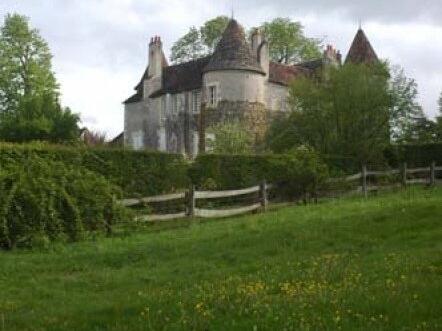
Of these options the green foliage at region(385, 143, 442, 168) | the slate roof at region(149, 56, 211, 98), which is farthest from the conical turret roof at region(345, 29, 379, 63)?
the green foliage at region(385, 143, 442, 168)

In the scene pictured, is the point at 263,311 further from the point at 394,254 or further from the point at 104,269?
the point at 104,269

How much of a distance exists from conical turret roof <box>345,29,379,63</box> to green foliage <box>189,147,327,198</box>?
91.6ft

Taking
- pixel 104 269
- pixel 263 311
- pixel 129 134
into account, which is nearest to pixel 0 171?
pixel 104 269

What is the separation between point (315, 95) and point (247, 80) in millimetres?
12187

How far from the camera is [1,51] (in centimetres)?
5309

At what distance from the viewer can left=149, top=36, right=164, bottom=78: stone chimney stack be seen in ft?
181

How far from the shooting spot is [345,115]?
3347cm

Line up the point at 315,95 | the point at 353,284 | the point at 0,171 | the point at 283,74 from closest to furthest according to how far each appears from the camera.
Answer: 1. the point at 353,284
2. the point at 0,171
3. the point at 315,95
4. the point at 283,74

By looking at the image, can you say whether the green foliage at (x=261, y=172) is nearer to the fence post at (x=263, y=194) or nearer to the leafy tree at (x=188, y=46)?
the fence post at (x=263, y=194)

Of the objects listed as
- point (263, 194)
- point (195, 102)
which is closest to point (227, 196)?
point (263, 194)

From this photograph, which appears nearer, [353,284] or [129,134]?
[353,284]

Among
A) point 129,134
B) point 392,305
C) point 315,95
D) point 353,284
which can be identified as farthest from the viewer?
point 129,134

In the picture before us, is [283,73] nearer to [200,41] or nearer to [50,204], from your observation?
[200,41]

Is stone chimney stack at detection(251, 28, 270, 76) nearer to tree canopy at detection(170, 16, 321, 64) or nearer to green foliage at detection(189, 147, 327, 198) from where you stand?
tree canopy at detection(170, 16, 321, 64)
